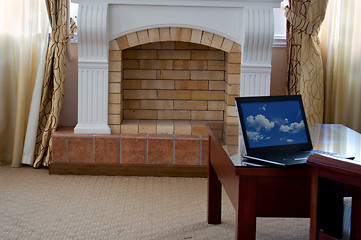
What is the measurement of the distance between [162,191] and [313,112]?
1279 mm

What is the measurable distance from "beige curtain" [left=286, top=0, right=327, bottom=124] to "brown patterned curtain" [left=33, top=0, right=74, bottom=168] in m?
1.62

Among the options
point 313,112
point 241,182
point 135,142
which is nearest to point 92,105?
point 135,142

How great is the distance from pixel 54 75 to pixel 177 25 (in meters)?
0.95

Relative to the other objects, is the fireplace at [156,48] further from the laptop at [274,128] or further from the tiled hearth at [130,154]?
the laptop at [274,128]

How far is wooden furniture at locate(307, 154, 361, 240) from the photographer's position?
175cm

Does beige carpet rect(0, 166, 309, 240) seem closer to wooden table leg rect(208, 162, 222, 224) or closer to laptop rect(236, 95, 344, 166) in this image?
wooden table leg rect(208, 162, 222, 224)

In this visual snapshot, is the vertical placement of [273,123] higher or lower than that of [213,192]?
higher

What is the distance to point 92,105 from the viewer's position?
3852 millimetres

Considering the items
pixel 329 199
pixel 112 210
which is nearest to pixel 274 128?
pixel 329 199

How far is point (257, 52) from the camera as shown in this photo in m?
3.79

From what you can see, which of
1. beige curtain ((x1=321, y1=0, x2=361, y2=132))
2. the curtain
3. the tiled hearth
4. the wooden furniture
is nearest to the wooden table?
the wooden furniture

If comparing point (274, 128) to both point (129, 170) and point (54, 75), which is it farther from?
point (54, 75)

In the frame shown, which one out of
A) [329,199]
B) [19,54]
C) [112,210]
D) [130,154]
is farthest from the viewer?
[19,54]

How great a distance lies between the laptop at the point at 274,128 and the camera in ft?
7.06
